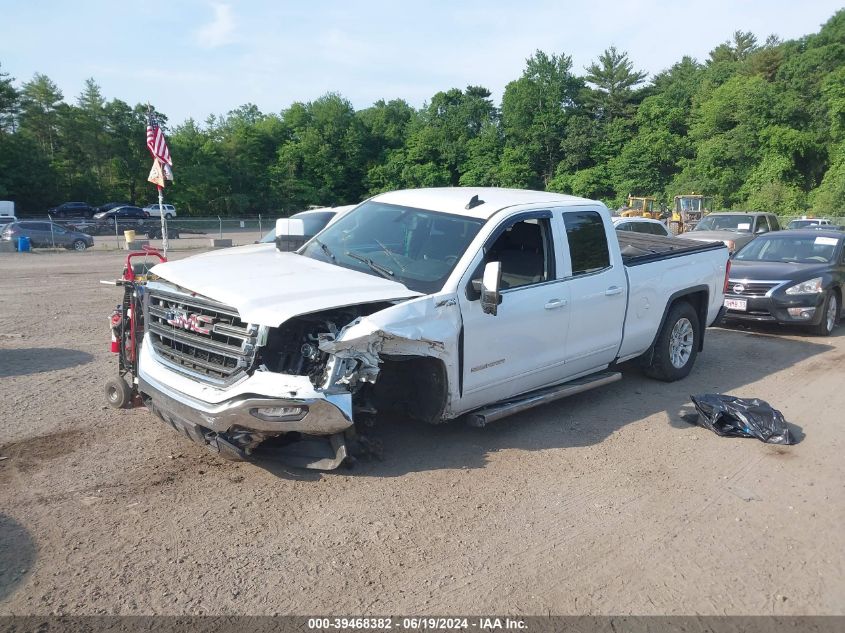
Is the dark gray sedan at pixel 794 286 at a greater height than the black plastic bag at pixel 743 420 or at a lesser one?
greater

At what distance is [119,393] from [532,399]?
332 cm

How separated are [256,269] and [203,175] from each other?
2530 inches

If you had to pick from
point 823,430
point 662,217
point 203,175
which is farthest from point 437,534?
point 203,175

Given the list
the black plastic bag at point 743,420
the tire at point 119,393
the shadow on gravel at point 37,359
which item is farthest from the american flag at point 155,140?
the black plastic bag at point 743,420

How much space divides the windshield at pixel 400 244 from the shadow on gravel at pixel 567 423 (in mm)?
1297

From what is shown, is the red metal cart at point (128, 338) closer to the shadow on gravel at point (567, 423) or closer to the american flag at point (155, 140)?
the shadow on gravel at point (567, 423)

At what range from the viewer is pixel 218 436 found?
4.30m

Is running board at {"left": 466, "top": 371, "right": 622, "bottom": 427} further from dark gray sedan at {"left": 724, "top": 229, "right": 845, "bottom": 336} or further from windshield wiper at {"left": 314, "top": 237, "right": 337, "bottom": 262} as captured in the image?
dark gray sedan at {"left": 724, "top": 229, "right": 845, "bottom": 336}

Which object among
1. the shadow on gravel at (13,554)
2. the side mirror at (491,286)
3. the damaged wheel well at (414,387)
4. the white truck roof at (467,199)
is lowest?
the shadow on gravel at (13,554)

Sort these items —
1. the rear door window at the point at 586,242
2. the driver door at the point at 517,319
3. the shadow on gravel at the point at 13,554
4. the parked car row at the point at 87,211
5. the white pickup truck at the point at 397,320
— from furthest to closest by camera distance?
the parked car row at the point at 87,211 → the rear door window at the point at 586,242 → the driver door at the point at 517,319 → the white pickup truck at the point at 397,320 → the shadow on gravel at the point at 13,554

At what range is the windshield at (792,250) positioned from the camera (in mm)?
10750

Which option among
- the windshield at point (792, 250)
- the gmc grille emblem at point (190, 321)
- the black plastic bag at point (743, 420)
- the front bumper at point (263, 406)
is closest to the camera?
the front bumper at point (263, 406)

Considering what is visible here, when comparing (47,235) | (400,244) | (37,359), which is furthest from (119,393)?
(47,235)

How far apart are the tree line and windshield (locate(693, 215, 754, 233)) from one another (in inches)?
1274
